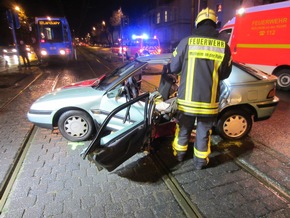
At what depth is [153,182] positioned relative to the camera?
304 cm

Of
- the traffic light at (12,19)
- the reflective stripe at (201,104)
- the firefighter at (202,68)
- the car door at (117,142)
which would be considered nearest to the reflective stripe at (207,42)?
the firefighter at (202,68)

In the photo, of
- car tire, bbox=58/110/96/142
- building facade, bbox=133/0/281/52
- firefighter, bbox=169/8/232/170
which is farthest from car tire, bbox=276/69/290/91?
building facade, bbox=133/0/281/52

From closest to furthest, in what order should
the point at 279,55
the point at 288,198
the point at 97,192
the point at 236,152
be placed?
the point at 288,198 → the point at 97,192 → the point at 236,152 → the point at 279,55

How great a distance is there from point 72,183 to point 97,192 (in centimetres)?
40

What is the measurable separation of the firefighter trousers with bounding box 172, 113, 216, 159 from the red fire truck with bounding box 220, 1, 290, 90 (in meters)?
6.02

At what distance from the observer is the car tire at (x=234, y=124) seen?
3953 mm

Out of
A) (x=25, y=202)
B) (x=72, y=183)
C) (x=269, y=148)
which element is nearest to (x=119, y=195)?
(x=72, y=183)

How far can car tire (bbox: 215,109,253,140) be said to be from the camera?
156 inches

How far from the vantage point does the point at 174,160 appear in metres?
3.54

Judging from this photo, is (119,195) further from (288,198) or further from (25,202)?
(288,198)

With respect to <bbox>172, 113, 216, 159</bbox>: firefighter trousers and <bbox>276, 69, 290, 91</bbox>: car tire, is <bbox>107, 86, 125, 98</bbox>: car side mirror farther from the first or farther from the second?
<bbox>276, 69, 290, 91</bbox>: car tire

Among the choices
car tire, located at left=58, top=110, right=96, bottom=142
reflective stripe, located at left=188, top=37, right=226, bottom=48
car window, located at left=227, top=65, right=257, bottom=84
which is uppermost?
reflective stripe, located at left=188, top=37, right=226, bottom=48

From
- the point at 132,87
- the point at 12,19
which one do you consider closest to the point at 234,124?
the point at 132,87

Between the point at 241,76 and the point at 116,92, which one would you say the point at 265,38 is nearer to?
the point at 241,76
